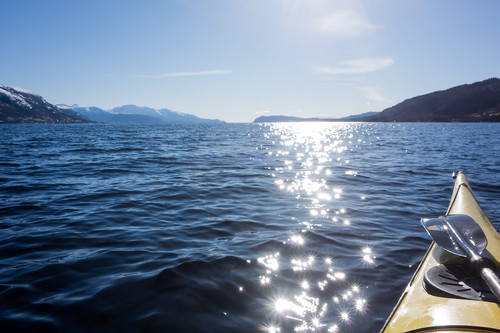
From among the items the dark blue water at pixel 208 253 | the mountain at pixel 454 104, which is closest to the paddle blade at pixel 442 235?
the dark blue water at pixel 208 253

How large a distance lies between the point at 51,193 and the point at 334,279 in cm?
901

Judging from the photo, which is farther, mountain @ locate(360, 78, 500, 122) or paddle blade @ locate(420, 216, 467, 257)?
mountain @ locate(360, 78, 500, 122)

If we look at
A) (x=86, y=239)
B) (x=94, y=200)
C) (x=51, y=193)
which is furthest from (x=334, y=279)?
(x=51, y=193)

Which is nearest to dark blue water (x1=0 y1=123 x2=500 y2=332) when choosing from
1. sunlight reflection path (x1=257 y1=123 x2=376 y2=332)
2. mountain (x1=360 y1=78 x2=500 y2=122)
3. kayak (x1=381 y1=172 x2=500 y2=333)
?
sunlight reflection path (x1=257 y1=123 x2=376 y2=332)

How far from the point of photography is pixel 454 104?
546ft

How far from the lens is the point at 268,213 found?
7117 millimetres

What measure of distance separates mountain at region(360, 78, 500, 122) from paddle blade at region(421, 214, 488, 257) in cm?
16370

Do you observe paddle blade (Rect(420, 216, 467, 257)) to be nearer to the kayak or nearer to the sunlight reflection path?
the kayak

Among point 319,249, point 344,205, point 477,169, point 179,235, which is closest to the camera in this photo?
point 319,249

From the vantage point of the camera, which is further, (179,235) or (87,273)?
(179,235)

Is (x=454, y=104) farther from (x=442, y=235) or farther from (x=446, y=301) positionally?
(x=446, y=301)

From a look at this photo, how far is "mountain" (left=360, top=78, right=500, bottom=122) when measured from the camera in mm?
149875

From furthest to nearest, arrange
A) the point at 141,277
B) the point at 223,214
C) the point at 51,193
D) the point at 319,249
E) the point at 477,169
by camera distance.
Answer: the point at 477,169 < the point at 51,193 < the point at 223,214 < the point at 319,249 < the point at 141,277

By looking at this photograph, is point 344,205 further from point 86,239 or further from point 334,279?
point 86,239
